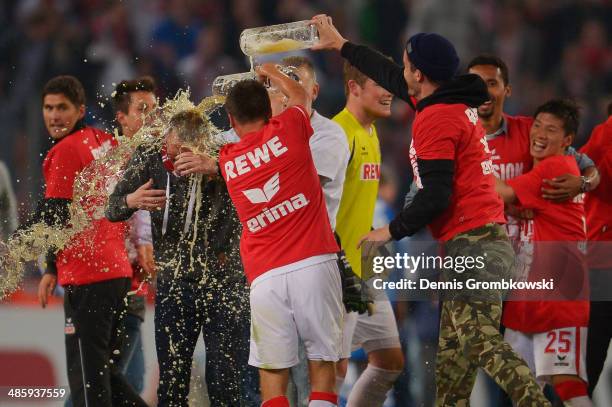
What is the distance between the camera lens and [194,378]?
7160 mm

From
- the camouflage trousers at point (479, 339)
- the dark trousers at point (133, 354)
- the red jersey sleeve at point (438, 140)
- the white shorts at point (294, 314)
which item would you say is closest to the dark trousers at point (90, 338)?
the dark trousers at point (133, 354)

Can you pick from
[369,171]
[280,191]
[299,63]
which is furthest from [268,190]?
[299,63]

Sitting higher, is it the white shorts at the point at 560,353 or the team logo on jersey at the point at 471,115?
the team logo on jersey at the point at 471,115

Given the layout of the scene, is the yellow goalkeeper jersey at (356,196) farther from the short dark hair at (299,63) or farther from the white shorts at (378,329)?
the short dark hair at (299,63)

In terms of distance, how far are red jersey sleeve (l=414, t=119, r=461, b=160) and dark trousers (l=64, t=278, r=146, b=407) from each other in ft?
7.21

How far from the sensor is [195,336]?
5812 mm

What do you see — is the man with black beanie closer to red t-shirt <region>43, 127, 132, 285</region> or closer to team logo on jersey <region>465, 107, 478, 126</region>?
team logo on jersey <region>465, 107, 478, 126</region>

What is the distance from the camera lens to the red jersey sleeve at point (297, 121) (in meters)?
5.21

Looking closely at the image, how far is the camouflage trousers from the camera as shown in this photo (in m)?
4.91

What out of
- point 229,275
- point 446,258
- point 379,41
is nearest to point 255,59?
point 229,275

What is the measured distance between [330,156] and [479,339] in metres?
1.42

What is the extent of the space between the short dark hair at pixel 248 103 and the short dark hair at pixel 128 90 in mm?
1606

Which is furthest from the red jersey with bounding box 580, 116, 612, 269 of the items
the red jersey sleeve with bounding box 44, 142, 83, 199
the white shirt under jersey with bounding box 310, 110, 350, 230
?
the red jersey sleeve with bounding box 44, 142, 83, 199

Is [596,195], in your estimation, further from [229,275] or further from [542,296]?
[229,275]
